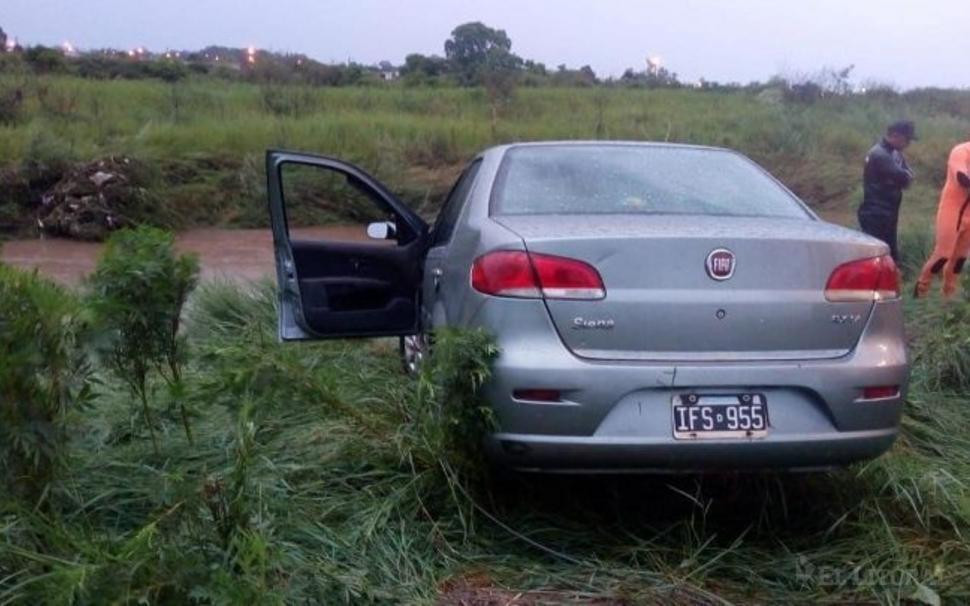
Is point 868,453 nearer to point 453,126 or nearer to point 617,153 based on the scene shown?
point 617,153

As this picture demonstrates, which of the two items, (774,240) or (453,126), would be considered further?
(453,126)

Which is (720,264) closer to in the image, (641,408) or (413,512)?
(641,408)

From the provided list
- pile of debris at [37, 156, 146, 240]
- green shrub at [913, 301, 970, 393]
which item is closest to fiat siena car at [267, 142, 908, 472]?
green shrub at [913, 301, 970, 393]

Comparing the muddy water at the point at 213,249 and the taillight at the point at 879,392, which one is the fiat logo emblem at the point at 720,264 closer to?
the taillight at the point at 879,392

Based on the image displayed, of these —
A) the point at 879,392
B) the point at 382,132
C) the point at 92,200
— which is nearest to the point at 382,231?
the point at 879,392

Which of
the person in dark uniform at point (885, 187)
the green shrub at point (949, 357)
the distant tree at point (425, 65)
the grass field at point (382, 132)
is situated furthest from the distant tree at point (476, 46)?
the green shrub at point (949, 357)

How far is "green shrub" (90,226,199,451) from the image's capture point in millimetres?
4352

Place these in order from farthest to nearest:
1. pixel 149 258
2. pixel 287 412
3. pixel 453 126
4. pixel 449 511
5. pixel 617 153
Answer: pixel 453 126 → pixel 617 153 → pixel 287 412 → pixel 449 511 → pixel 149 258

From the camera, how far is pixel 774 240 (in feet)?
15.1

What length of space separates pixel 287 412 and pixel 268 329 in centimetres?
277

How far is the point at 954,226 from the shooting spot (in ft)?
34.7

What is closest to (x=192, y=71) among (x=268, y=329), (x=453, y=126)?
(x=453, y=126)

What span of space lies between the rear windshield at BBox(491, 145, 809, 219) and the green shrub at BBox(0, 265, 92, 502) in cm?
184

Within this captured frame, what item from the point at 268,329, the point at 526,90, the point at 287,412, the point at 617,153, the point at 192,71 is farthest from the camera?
the point at 192,71
